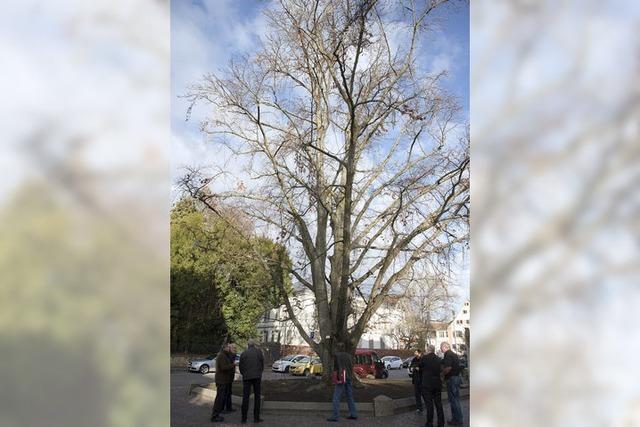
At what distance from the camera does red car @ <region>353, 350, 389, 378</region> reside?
17.2ft

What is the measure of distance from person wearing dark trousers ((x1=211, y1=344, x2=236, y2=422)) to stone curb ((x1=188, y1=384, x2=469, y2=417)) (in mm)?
67

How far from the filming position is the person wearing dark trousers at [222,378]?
186 inches

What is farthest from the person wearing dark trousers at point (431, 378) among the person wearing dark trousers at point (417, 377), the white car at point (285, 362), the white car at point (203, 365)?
the white car at point (203, 365)

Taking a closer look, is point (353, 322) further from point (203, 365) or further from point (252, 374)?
point (203, 365)

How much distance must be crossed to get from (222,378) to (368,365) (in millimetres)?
1388

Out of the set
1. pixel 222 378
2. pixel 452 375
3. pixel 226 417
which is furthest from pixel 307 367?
pixel 452 375

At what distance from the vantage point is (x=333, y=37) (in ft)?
16.7

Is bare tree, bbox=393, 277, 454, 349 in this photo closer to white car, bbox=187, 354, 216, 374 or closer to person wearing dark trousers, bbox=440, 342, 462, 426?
person wearing dark trousers, bbox=440, 342, 462, 426

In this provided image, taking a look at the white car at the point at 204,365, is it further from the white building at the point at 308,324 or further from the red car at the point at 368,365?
the red car at the point at 368,365

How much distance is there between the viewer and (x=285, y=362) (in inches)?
211

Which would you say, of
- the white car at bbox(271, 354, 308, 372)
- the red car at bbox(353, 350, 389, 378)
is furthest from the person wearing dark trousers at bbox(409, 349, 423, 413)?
the white car at bbox(271, 354, 308, 372)

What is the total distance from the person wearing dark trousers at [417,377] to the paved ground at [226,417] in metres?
0.15
